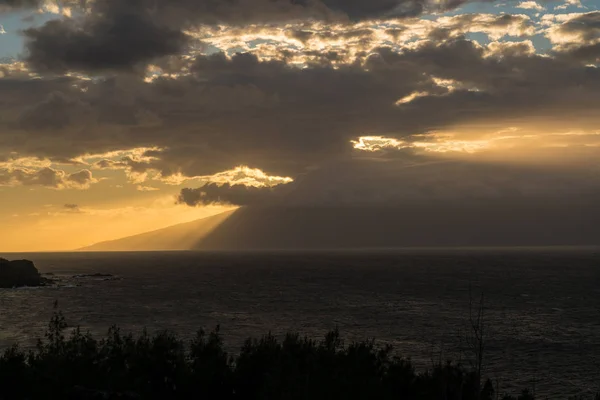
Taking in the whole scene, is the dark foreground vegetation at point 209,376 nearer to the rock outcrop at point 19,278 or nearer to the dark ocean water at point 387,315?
the dark ocean water at point 387,315

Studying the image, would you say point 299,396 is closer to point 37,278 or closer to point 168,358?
point 168,358

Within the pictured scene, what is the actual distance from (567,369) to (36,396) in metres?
56.1

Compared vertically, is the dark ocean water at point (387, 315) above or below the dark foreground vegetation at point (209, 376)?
below

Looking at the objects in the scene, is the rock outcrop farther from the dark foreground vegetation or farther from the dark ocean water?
the dark foreground vegetation

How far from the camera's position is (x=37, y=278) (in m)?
194

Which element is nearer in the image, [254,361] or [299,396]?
[299,396]

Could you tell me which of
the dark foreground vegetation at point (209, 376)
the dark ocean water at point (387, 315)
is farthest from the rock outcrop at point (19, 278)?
the dark foreground vegetation at point (209, 376)

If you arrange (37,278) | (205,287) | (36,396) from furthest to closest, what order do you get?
(37,278)
(205,287)
(36,396)

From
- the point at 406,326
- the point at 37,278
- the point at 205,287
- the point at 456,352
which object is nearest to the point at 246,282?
the point at 205,287

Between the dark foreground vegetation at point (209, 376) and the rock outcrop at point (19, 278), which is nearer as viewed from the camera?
the dark foreground vegetation at point (209, 376)

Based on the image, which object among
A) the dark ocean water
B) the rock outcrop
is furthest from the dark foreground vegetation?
the rock outcrop

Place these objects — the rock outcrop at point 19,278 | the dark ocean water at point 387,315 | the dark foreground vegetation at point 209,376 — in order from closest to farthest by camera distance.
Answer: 1. the dark foreground vegetation at point 209,376
2. the dark ocean water at point 387,315
3. the rock outcrop at point 19,278

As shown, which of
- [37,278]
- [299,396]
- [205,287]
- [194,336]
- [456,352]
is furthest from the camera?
[37,278]

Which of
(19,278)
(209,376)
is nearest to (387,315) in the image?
(209,376)
